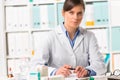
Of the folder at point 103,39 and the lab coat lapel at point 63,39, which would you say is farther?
the folder at point 103,39

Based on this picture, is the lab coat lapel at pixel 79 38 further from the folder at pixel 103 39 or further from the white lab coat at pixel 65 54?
the folder at pixel 103 39

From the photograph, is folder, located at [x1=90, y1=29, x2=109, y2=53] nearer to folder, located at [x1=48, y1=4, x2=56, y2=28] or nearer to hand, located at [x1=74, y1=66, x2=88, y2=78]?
folder, located at [x1=48, y1=4, x2=56, y2=28]

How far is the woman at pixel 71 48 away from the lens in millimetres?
2207

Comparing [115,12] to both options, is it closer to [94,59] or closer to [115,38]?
[115,38]

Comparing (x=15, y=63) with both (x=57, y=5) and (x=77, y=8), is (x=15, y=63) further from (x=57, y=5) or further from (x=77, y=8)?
(x=77, y=8)

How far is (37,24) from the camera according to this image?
386 cm

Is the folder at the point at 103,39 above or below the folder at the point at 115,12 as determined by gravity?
below

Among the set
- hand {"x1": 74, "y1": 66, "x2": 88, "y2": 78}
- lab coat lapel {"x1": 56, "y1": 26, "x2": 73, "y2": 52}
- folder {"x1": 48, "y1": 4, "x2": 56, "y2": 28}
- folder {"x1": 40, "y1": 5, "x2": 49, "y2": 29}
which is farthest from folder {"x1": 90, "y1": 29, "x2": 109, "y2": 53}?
hand {"x1": 74, "y1": 66, "x2": 88, "y2": 78}

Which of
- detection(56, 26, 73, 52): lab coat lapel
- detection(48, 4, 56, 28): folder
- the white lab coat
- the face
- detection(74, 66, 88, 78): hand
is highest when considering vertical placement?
detection(48, 4, 56, 28): folder

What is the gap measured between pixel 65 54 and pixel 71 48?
7 cm

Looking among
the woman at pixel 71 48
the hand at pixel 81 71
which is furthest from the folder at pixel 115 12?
the hand at pixel 81 71

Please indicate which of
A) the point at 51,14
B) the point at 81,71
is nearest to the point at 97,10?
the point at 51,14

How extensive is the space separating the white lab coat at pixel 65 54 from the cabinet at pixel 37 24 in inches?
59.0

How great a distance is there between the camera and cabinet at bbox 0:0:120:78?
3.76 metres
